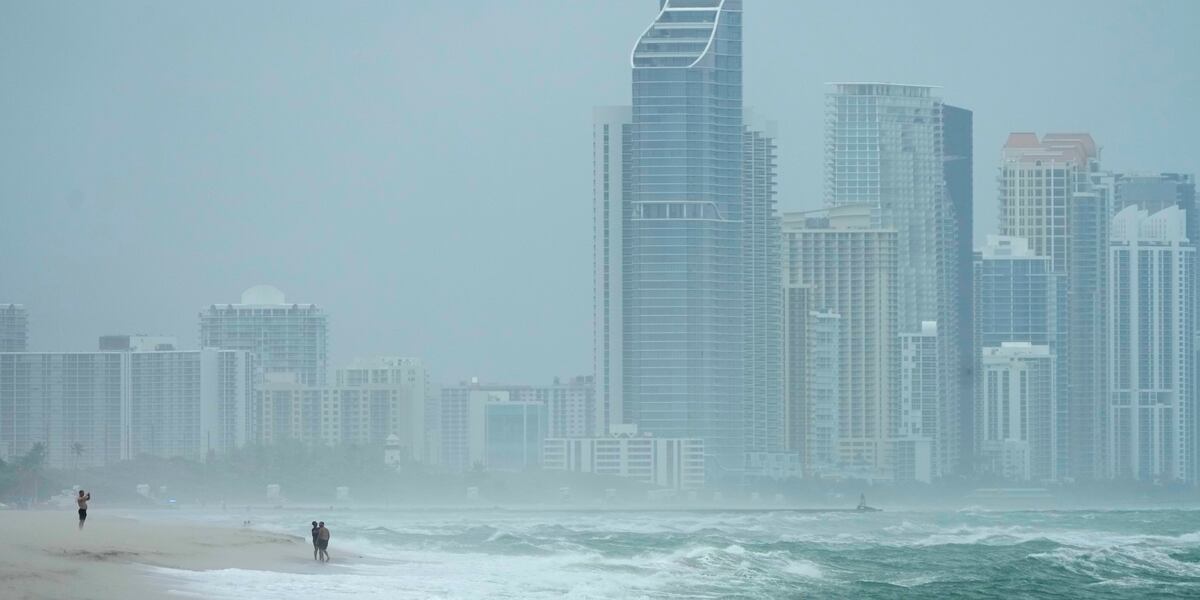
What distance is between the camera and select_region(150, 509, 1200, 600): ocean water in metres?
51.8

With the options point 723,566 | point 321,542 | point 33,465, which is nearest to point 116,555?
point 321,542

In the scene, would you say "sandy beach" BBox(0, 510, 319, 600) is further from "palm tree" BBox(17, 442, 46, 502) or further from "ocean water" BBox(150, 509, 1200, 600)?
"palm tree" BBox(17, 442, 46, 502)

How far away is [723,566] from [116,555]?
24599 mm

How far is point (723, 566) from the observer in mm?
68000

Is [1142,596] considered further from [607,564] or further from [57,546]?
[57,546]

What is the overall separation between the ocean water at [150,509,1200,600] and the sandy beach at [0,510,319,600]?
139cm

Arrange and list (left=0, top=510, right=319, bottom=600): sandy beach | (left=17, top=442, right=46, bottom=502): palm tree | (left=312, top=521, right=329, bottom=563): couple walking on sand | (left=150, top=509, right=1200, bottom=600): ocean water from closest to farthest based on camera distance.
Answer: (left=0, top=510, right=319, bottom=600): sandy beach < (left=150, top=509, right=1200, bottom=600): ocean water < (left=312, top=521, right=329, bottom=563): couple walking on sand < (left=17, top=442, right=46, bottom=502): palm tree

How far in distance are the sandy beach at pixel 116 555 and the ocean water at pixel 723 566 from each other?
1.39m

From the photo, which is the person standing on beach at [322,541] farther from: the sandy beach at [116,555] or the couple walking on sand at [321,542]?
the sandy beach at [116,555]

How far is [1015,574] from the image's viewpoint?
2813 inches

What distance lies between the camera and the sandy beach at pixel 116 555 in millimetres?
41125

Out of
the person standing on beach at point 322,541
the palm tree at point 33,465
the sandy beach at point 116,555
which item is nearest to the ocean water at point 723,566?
the person standing on beach at point 322,541

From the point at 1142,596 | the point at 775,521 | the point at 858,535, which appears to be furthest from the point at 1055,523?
the point at 1142,596

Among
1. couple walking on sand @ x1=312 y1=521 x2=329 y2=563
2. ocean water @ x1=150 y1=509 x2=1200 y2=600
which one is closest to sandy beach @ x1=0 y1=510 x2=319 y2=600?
couple walking on sand @ x1=312 y1=521 x2=329 y2=563
